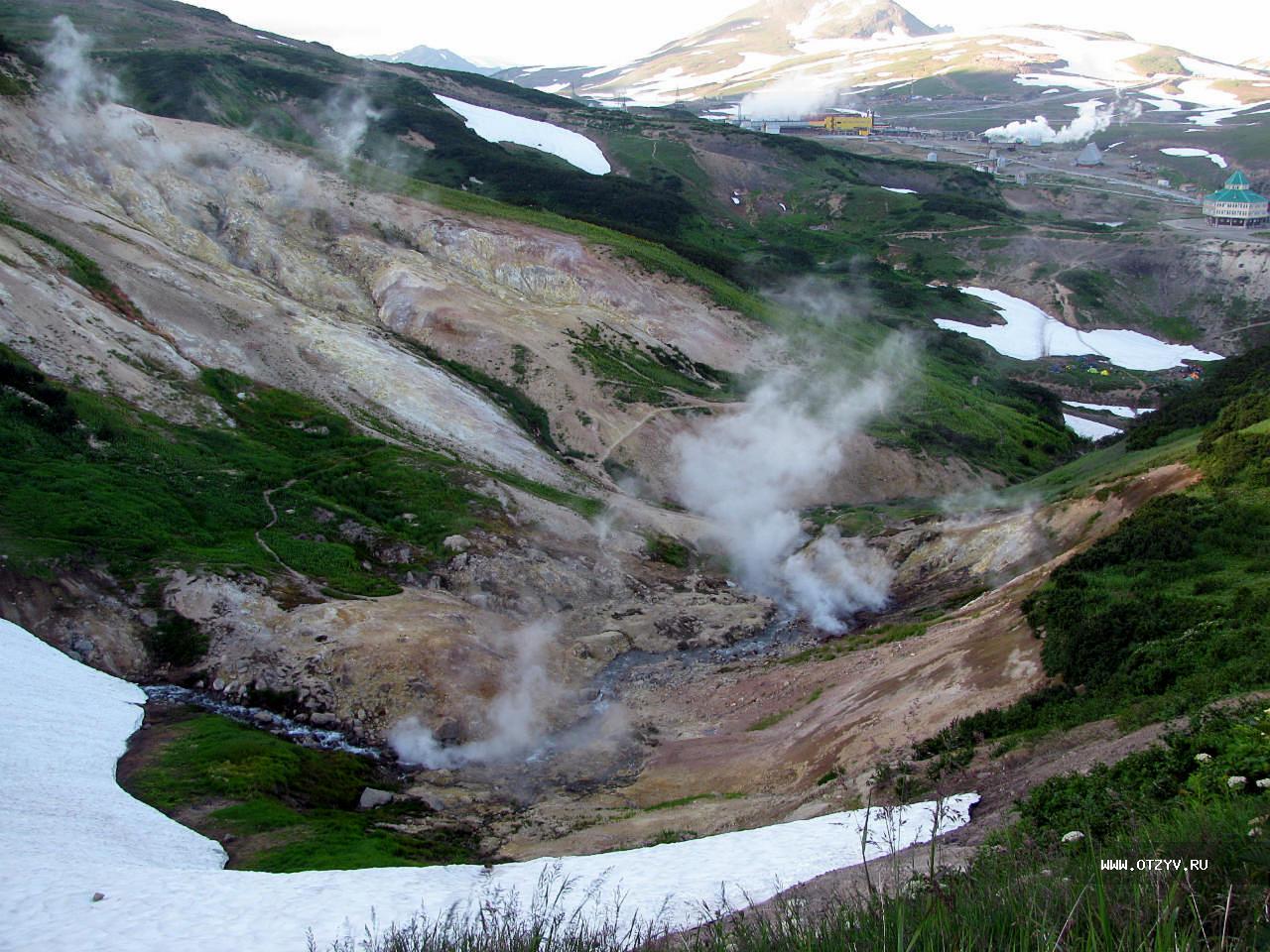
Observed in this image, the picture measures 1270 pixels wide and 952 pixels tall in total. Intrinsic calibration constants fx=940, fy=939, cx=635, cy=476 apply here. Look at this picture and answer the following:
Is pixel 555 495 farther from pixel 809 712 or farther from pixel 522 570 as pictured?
pixel 809 712

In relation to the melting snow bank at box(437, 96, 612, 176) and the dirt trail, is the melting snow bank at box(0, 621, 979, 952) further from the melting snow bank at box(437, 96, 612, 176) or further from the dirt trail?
the melting snow bank at box(437, 96, 612, 176)

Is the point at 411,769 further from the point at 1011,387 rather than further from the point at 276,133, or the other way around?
the point at 276,133

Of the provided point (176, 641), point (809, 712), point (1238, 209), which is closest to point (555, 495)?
point (176, 641)

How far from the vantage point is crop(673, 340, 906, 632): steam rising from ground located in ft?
130

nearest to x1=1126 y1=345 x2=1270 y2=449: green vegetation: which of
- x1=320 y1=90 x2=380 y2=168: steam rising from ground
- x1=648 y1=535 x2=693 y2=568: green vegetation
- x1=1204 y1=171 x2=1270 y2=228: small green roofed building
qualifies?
x1=648 y1=535 x2=693 y2=568: green vegetation

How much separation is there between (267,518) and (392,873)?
828 inches

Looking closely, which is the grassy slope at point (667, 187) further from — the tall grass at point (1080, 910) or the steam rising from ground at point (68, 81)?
the tall grass at point (1080, 910)

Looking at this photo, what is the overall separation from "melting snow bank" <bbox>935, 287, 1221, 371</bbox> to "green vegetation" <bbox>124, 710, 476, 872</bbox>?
3018 inches

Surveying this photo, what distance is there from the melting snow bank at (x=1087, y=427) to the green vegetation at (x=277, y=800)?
6115cm

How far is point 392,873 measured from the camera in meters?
17.4

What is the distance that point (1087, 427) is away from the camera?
7206cm

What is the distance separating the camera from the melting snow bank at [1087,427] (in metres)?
70.1

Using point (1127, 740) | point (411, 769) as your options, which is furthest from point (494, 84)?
point (1127, 740)

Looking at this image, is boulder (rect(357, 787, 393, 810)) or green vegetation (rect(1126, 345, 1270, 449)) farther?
green vegetation (rect(1126, 345, 1270, 449))
